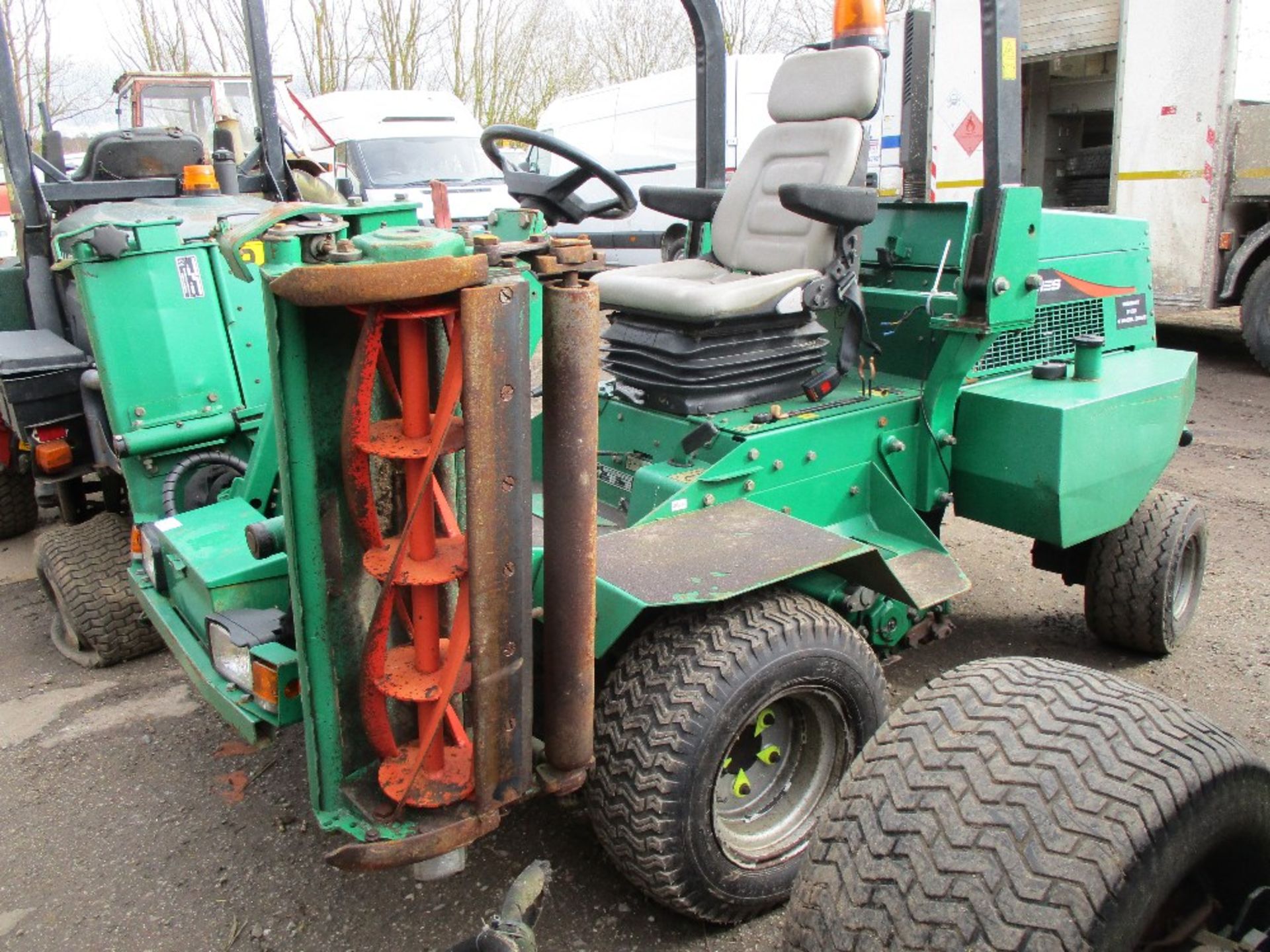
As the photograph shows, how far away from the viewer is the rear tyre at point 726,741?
2.23 meters

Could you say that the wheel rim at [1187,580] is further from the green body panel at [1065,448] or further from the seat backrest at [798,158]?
the seat backrest at [798,158]

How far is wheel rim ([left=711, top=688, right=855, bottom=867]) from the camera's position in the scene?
2.53 metres

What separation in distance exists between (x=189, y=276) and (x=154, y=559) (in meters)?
1.21

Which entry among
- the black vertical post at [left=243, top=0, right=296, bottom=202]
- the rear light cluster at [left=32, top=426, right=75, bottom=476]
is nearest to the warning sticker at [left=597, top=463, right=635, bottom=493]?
the rear light cluster at [left=32, top=426, right=75, bottom=476]

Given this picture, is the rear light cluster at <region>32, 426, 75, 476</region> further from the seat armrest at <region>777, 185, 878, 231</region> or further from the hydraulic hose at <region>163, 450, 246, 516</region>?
the seat armrest at <region>777, 185, 878, 231</region>

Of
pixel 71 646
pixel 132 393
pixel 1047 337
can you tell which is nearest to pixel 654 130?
pixel 1047 337

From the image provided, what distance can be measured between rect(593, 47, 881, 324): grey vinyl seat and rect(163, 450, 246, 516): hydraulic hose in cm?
147

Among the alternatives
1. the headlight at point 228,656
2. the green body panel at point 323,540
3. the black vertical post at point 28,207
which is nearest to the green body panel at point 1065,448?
the green body panel at point 323,540

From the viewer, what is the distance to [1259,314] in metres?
7.57

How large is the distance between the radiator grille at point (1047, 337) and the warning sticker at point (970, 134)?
5.36m

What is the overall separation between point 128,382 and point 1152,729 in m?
3.33

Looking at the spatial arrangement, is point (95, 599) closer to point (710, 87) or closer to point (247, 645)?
point (247, 645)

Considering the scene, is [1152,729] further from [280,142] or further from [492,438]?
[280,142]

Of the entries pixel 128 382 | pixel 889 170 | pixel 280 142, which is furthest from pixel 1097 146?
pixel 128 382
